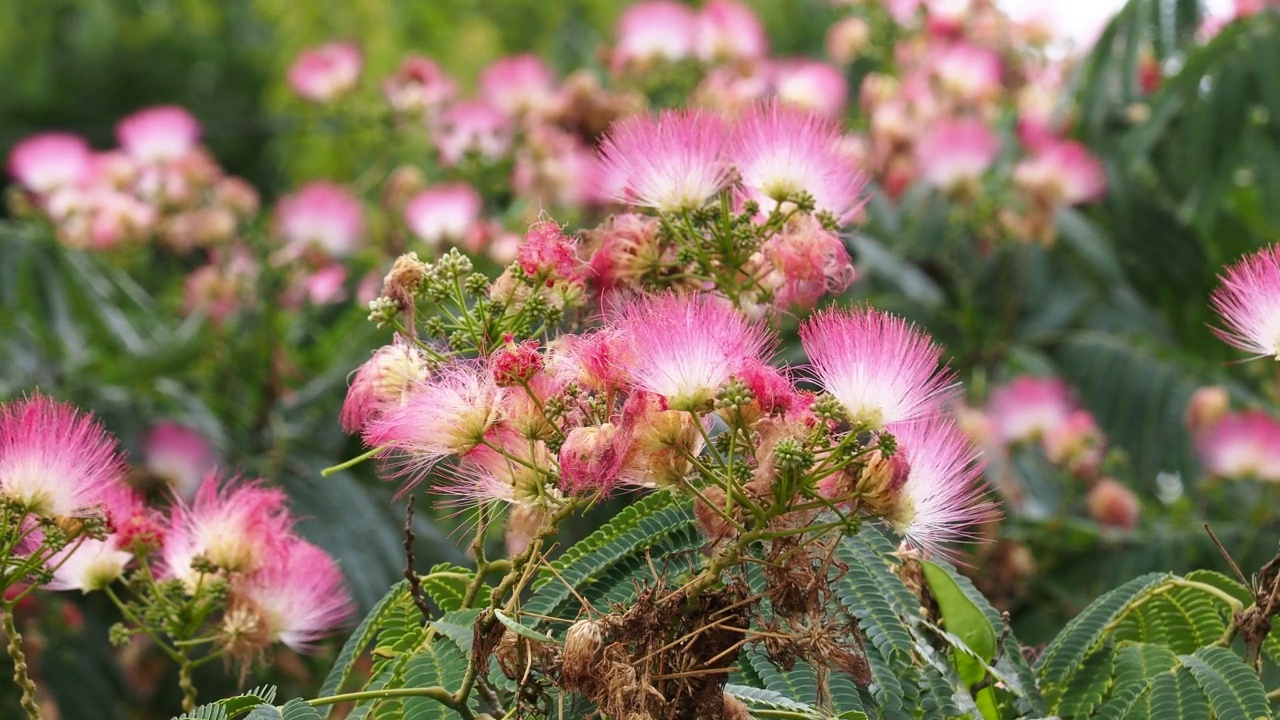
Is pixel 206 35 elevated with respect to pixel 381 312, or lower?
lower

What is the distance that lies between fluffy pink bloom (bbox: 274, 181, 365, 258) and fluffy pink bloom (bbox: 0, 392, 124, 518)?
10.8ft

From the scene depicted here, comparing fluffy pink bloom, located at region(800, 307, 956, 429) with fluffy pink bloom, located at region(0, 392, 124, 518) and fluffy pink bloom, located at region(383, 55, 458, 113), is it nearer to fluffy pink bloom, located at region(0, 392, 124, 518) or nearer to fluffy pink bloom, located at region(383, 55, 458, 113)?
fluffy pink bloom, located at region(0, 392, 124, 518)

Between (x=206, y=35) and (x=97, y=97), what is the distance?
1306mm

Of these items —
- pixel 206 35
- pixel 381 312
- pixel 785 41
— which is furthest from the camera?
pixel 206 35

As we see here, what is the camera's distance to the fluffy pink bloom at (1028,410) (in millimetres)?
4535

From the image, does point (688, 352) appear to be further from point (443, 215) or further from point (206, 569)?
point (443, 215)

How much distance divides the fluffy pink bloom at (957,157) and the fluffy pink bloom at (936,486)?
3329 mm

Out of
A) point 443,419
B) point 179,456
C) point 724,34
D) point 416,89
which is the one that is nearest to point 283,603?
point 443,419

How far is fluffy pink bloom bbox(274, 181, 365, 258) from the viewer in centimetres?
523

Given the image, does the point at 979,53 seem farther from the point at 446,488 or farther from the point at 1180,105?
the point at 446,488

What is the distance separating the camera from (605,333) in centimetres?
172

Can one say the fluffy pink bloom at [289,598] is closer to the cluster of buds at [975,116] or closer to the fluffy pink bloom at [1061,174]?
the cluster of buds at [975,116]

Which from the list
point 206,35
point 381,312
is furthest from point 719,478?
point 206,35

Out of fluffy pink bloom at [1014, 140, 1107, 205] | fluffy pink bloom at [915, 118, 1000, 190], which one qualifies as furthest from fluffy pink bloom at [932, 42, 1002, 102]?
fluffy pink bloom at [1014, 140, 1107, 205]
